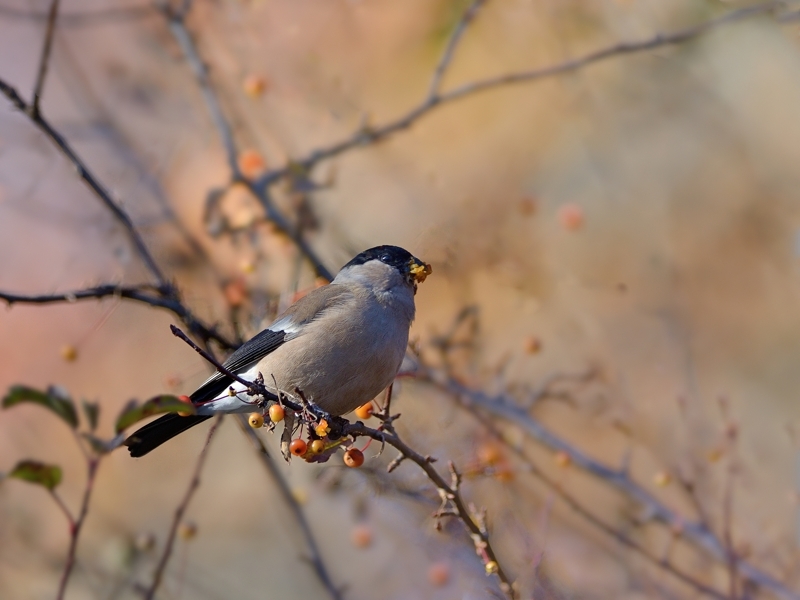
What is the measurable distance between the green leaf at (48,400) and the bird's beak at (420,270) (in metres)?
1.68

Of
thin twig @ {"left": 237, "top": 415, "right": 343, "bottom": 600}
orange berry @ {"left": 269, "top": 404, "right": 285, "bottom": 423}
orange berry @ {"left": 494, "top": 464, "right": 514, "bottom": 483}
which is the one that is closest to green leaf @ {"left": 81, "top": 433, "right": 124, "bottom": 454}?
orange berry @ {"left": 269, "top": 404, "right": 285, "bottom": 423}

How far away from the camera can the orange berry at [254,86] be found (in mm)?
4473

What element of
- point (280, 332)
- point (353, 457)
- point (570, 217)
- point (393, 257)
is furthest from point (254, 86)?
point (353, 457)

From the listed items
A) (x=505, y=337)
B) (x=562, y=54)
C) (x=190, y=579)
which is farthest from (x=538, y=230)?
(x=190, y=579)

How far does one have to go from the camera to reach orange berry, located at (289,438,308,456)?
2289mm

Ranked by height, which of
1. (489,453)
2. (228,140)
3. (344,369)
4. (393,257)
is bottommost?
(489,453)

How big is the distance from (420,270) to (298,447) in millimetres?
1034

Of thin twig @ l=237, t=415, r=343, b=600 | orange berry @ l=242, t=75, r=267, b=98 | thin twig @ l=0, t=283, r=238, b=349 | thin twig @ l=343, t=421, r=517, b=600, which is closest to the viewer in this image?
thin twig @ l=343, t=421, r=517, b=600

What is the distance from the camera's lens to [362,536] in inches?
171

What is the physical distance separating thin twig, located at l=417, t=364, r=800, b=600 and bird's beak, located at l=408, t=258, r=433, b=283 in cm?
67

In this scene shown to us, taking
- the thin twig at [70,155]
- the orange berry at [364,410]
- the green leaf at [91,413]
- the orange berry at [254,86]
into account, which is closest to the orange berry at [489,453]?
the orange berry at [364,410]

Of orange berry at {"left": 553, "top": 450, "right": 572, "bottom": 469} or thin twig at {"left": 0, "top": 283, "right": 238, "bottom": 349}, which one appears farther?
orange berry at {"left": 553, "top": 450, "right": 572, "bottom": 469}

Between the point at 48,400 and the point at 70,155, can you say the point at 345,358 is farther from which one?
the point at 48,400

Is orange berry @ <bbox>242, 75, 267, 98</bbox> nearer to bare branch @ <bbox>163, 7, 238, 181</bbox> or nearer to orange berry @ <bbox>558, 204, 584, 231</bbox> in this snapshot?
bare branch @ <bbox>163, 7, 238, 181</bbox>
